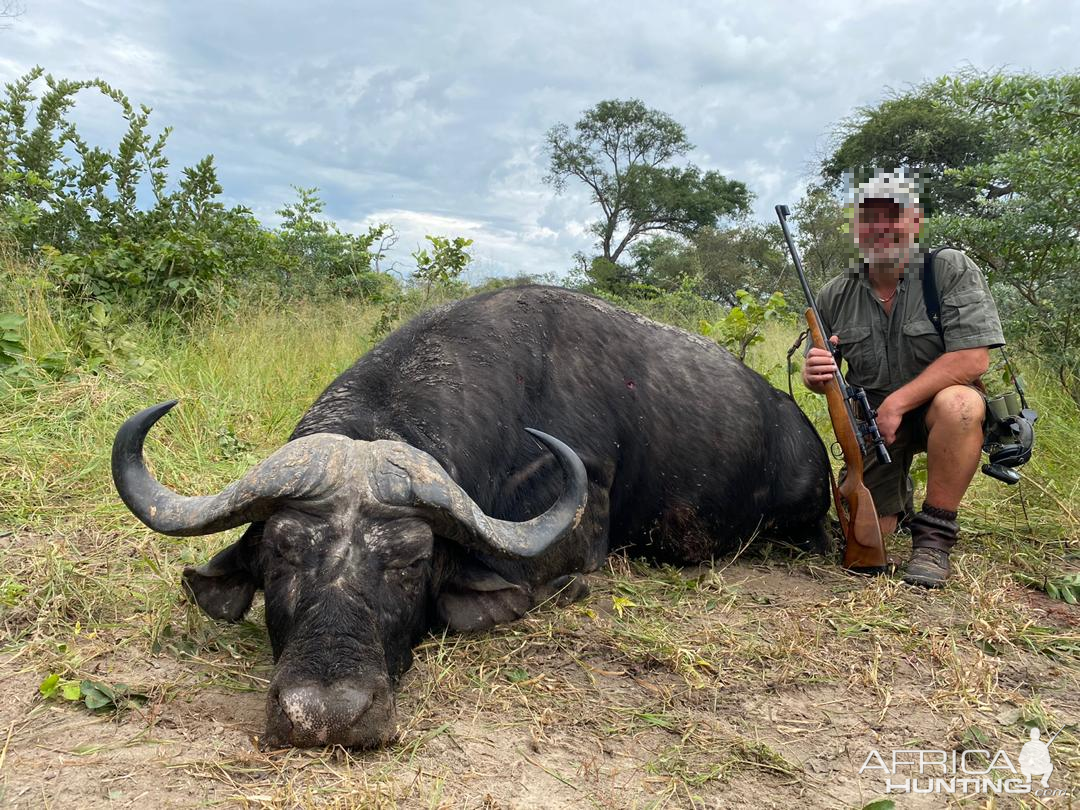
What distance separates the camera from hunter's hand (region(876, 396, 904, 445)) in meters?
4.38

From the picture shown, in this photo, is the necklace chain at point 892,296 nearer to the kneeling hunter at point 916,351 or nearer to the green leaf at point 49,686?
the kneeling hunter at point 916,351

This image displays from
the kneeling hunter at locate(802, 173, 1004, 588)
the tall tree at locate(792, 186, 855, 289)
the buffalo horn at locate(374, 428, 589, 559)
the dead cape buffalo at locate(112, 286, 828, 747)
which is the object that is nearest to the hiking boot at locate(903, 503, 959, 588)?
the kneeling hunter at locate(802, 173, 1004, 588)

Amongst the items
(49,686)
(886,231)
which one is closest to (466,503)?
(49,686)

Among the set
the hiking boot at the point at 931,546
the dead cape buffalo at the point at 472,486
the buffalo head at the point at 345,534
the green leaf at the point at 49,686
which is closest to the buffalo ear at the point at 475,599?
the dead cape buffalo at the point at 472,486

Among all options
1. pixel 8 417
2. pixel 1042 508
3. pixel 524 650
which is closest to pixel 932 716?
pixel 524 650

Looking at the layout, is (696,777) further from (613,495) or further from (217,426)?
(217,426)

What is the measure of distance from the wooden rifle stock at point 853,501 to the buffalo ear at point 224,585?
304cm

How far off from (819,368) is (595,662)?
2211 millimetres

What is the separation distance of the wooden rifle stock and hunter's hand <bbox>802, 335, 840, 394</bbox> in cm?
5

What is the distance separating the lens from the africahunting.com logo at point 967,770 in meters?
2.43

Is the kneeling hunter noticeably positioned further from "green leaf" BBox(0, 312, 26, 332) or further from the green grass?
"green leaf" BBox(0, 312, 26, 332)

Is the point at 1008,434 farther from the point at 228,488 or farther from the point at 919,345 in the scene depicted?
the point at 228,488

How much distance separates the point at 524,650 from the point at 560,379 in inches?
55.9

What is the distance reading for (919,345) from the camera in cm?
448
